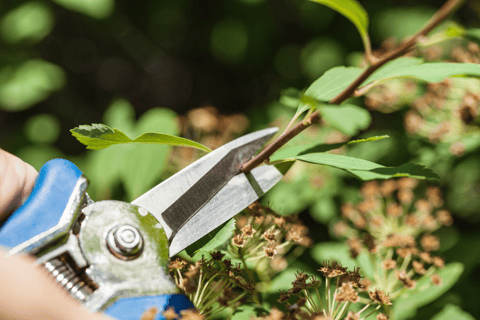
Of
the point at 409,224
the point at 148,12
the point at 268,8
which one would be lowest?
the point at 409,224

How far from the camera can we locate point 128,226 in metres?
0.68

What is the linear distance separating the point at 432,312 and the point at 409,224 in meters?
0.28

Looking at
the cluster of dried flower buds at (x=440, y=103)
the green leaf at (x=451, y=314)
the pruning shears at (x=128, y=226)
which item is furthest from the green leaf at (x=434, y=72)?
the green leaf at (x=451, y=314)

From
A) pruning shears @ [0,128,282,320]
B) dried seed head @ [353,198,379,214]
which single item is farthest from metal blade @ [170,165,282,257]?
dried seed head @ [353,198,379,214]

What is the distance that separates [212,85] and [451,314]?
69.1 inches

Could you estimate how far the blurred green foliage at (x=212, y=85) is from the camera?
121 centimetres

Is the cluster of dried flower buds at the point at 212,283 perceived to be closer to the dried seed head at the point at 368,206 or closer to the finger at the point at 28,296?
the finger at the point at 28,296

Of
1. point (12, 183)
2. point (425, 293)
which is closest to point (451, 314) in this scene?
point (425, 293)

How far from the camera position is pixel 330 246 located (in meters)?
1.17

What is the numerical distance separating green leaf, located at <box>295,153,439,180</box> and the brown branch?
68mm

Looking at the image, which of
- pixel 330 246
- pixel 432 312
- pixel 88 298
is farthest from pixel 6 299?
pixel 432 312

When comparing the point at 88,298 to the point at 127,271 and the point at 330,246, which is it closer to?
the point at 127,271

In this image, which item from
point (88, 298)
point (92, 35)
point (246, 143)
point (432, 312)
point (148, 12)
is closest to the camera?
point (88, 298)

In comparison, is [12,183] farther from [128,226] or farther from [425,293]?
[425,293]
